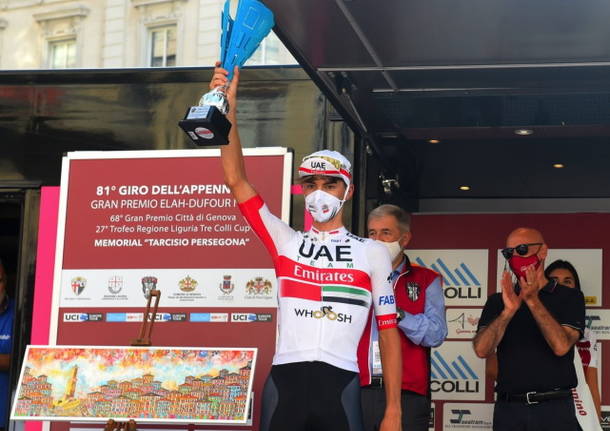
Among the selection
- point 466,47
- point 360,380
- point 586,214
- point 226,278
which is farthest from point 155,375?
point 586,214

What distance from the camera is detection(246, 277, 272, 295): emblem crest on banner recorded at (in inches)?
292

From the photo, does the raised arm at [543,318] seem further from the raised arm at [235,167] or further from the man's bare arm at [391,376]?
the raised arm at [235,167]

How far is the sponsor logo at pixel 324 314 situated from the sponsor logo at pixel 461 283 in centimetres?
368

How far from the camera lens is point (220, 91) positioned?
5.05 metres

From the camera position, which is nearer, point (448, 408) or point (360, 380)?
point (360, 380)

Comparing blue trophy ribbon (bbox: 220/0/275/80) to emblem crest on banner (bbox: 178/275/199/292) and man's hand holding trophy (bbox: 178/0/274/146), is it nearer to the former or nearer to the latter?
man's hand holding trophy (bbox: 178/0/274/146)

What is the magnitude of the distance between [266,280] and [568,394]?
1996 mm

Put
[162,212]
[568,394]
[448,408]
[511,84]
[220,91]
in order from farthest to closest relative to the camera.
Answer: [448,408]
[162,212]
[511,84]
[568,394]
[220,91]

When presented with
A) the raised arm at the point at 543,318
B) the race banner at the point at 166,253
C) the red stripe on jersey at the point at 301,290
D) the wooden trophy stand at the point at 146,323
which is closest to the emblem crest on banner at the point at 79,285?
the race banner at the point at 166,253

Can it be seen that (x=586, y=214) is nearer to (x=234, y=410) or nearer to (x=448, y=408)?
(x=448, y=408)

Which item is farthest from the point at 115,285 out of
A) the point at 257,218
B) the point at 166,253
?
the point at 257,218

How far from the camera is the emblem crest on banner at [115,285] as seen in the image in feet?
25.0

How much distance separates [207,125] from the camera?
4.86m

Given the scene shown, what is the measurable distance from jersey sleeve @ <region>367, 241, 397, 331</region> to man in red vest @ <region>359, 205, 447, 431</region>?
1.00 m
